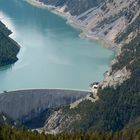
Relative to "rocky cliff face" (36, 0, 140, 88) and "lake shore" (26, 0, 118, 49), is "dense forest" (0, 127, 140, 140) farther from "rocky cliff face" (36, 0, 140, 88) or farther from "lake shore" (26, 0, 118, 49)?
"lake shore" (26, 0, 118, 49)

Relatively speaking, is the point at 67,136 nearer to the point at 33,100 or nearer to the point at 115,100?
the point at 33,100

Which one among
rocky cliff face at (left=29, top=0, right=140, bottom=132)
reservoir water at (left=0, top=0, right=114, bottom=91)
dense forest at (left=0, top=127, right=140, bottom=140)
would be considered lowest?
dense forest at (left=0, top=127, right=140, bottom=140)

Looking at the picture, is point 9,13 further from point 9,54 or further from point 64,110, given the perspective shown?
point 64,110

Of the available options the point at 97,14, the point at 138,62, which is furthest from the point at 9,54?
the point at 97,14

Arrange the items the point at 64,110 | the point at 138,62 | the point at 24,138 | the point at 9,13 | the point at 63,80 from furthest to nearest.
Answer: the point at 9,13, the point at 63,80, the point at 138,62, the point at 64,110, the point at 24,138

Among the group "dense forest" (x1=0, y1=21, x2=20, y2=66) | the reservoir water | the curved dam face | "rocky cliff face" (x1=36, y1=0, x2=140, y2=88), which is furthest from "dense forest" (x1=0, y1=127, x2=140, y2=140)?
"rocky cliff face" (x1=36, y1=0, x2=140, y2=88)

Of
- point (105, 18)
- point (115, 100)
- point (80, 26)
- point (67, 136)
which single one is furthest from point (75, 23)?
point (67, 136)

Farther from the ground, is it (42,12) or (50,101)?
(42,12)
